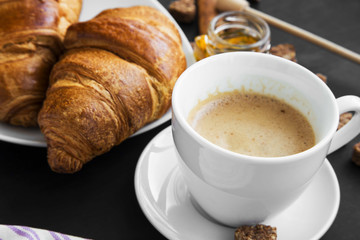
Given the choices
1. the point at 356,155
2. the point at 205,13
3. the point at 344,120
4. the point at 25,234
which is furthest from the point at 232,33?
the point at 25,234

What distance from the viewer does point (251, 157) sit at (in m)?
0.75

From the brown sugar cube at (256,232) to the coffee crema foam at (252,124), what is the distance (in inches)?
5.9

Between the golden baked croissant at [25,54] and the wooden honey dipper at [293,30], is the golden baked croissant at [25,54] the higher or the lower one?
the higher one

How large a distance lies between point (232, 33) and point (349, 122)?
630 mm

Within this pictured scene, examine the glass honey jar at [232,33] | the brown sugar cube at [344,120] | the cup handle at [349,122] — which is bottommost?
the brown sugar cube at [344,120]

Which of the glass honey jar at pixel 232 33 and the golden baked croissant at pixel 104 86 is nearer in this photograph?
the golden baked croissant at pixel 104 86

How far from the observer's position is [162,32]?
1182mm

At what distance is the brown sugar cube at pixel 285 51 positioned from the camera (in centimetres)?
143

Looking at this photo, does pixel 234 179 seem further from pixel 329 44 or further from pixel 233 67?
pixel 329 44

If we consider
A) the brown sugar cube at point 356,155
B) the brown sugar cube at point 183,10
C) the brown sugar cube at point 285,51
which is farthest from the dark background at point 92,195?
the brown sugar cube at point 183,10

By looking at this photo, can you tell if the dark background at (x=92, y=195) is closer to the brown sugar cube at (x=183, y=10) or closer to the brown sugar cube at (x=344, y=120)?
the brown sugar cube at (x=344, y=120)

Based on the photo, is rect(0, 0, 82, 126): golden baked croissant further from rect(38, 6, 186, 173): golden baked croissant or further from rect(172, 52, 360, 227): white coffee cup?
rect(172, 52, 360, 227): white coffee cup

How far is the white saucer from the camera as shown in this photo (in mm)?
891

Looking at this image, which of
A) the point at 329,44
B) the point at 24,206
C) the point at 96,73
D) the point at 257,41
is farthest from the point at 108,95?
the point at 329,44
